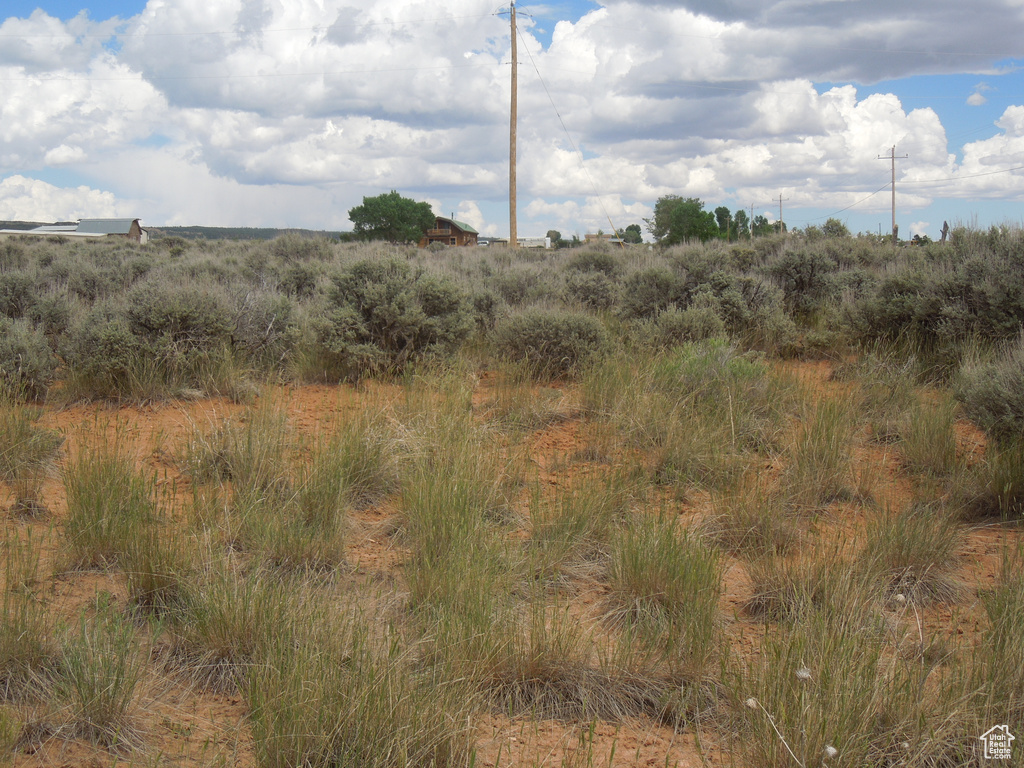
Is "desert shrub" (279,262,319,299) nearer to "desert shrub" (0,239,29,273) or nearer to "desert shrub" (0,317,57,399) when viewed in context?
"desert shrub" (0,317,57,399)

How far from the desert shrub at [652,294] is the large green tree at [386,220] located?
187ft

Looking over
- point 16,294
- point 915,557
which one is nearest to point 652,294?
point 915,557

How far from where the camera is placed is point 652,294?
1162 cm

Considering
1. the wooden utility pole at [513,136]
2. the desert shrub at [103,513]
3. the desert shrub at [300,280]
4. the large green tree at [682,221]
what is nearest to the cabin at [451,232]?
the large green tree at [682,221]

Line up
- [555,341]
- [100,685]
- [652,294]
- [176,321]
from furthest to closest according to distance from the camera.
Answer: [652,294], [555,341], [176,321], [100,685]

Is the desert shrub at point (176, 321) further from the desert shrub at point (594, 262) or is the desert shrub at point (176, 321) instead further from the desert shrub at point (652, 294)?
the desert shrub at point (594, 262)

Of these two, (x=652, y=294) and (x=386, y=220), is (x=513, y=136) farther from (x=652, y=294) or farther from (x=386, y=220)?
(x=386, y=220)

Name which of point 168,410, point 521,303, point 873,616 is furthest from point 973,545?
point 521,303

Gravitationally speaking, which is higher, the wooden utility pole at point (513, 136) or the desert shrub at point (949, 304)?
the wooden utility pole at point (513, 136)

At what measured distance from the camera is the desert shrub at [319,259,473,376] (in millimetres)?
8742

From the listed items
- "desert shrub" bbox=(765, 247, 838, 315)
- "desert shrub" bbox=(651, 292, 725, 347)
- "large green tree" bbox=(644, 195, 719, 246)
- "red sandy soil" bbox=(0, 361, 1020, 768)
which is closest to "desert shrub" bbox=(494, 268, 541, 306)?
"desert shrub" bbox=(651, 292, 725, 347)

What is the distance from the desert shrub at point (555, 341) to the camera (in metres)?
8.62

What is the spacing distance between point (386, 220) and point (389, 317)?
61266mm

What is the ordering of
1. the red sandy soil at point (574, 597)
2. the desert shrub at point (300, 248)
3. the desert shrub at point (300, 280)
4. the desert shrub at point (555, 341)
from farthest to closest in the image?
1. the desert shrub at point (300, 248)
2. the desert shrub at point (300, 280)
3. the desert shrub at point (555, 341)
4. the red sandy soil at point (574, 597)
